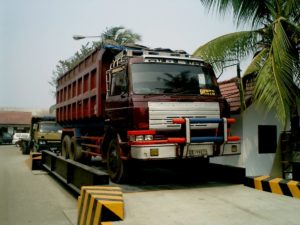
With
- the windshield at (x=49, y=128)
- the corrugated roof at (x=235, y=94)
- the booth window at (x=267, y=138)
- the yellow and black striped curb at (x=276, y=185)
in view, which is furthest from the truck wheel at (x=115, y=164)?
the windshield at (x=49, y=128)

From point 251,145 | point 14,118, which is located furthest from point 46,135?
point 14,118

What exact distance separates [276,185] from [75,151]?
669 centimetres

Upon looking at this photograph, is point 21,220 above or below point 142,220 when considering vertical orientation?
below

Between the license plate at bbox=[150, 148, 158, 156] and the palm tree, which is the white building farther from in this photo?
the license plate at bbox=[150, 148, 158, 156]

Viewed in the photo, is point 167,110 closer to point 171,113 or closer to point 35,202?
point 171,113

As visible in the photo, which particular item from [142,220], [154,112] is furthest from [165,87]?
[142,220]

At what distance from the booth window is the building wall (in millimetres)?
96

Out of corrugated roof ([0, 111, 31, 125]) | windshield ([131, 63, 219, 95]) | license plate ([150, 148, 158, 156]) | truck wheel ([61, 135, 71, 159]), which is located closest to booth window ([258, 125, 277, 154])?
windshield ([131, 63, 219, 95])

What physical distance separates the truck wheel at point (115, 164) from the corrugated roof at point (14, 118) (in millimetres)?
48718

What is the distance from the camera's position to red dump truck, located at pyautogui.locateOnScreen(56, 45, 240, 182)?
629 cm

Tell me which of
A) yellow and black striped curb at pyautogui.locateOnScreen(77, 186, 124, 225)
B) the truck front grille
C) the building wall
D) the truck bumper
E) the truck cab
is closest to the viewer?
yellow and black striped curb at pyautogui.locateOnScreen(77, 186, 124, 225)

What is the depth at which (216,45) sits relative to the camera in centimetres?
802

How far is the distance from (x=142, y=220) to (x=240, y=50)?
5.15 meters

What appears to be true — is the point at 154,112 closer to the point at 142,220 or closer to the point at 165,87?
the point at 165,87
